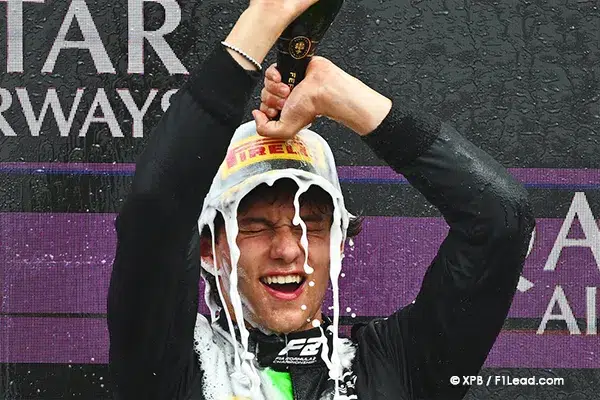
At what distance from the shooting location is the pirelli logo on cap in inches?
112

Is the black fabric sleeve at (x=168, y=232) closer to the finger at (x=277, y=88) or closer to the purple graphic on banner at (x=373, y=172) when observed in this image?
the finger at (x=277, y=88)

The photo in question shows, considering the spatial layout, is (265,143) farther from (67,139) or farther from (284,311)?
(67,139)

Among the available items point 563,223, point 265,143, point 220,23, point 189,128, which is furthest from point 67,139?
point 563,223

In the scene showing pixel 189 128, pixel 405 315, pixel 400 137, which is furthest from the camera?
pixel 405 315

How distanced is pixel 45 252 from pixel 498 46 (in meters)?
1.16

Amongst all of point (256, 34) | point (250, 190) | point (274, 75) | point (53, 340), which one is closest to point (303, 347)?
point (250, 190)

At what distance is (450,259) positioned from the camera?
2.87m

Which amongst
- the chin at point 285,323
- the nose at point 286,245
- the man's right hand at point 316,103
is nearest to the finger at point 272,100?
the man's right hand at point 316,103

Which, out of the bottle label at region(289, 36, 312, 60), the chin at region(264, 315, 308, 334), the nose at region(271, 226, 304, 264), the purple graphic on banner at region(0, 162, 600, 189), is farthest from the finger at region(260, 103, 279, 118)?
the purple graphic on banner at region(0, 162, 600, 189)

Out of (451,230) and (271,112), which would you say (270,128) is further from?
(451,230)

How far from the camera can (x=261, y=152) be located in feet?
9.34

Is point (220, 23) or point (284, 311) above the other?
point (220, 23)

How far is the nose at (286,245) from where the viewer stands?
110 inches

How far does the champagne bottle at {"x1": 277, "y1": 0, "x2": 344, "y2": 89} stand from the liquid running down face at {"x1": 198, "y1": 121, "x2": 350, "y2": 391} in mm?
160
